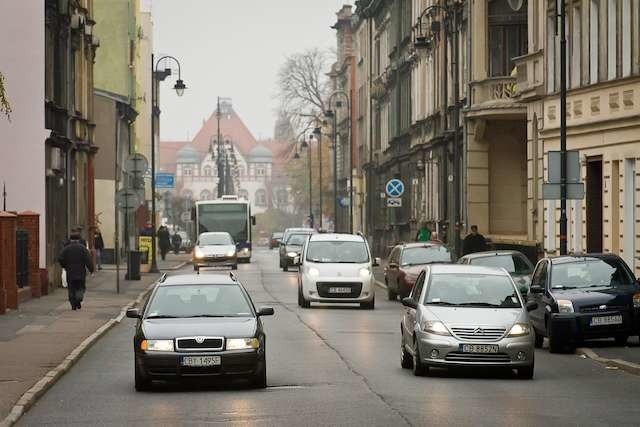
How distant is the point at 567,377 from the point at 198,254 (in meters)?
45.5

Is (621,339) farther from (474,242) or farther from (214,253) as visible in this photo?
(214,253)

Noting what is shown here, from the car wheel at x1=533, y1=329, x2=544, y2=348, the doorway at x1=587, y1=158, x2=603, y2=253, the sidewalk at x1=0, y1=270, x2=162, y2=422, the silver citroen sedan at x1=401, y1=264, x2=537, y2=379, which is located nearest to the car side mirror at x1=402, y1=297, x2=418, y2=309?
the silver citroen sedan at x1=401, y1=264, x2=537, y2=379

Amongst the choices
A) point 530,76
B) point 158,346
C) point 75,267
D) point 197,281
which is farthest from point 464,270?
point 530,76

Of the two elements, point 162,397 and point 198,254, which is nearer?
point 162,397

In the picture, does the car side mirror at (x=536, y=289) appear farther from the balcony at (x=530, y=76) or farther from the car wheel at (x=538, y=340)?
the balcony at (x=530, y=76)

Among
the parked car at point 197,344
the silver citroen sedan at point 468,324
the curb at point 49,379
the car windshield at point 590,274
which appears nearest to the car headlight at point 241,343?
the parked car at point 197,344

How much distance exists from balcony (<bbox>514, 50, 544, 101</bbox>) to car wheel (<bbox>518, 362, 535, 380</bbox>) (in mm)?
25038

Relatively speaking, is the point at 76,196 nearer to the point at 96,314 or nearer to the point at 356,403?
the point at 96,314

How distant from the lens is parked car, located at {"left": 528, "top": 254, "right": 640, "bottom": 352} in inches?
983

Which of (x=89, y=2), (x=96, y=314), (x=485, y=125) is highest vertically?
(x=89, y=2)

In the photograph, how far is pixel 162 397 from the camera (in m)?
17.9

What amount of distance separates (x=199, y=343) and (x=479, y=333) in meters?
3.58

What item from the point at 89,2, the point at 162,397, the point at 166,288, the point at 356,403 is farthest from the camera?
the point at 89,2

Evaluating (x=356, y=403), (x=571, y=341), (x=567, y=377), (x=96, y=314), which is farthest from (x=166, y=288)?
(x=96, y=314)
